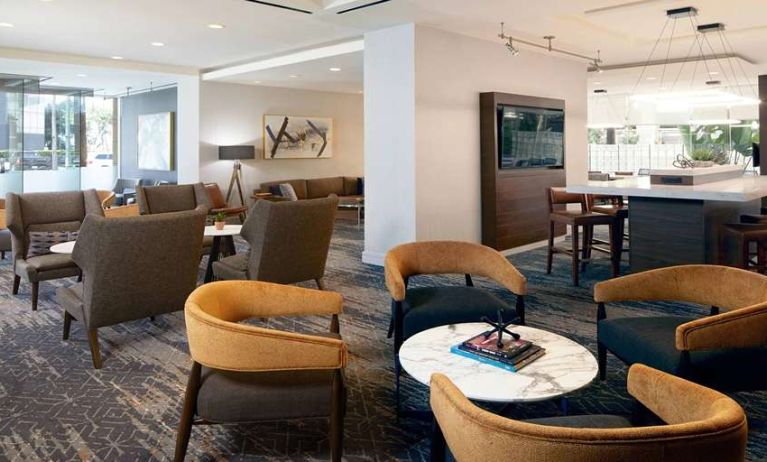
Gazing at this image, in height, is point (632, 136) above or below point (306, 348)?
above

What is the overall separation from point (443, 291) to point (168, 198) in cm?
386

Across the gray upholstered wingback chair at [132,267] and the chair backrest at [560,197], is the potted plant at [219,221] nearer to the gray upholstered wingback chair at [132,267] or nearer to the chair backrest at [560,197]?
the gray upholstered wingback chair at [132,267]

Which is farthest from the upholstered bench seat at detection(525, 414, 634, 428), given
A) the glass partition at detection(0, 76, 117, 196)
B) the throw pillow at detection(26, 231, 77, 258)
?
the glass partition at detection(0, 76, 117, 196)

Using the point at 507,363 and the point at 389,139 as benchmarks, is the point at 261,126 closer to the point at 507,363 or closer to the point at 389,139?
the point at 389,139

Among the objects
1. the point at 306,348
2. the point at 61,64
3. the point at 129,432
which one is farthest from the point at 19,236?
the point at 61,64

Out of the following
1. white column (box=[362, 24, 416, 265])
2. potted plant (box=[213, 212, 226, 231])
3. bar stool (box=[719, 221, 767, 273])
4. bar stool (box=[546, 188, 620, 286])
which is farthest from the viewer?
white column (box=[362, 24, 416, 265])

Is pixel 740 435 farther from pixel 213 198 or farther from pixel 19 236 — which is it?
pixel 213 198

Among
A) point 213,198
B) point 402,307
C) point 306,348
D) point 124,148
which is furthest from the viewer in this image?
point 124,148

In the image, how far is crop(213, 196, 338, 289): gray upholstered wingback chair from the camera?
4391mm

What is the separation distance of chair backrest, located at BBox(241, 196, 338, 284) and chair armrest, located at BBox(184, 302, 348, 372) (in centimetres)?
227

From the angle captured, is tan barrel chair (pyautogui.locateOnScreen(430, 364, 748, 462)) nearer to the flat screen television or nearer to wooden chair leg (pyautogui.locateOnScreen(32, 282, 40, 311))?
wooden chair leg (pyautogui.locateOnScreen(32, 282, 40, 311))

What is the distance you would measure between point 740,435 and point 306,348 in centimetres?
133

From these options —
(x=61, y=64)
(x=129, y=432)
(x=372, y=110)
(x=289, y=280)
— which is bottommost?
(x=129, y=432)

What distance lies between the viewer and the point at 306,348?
2.11m
